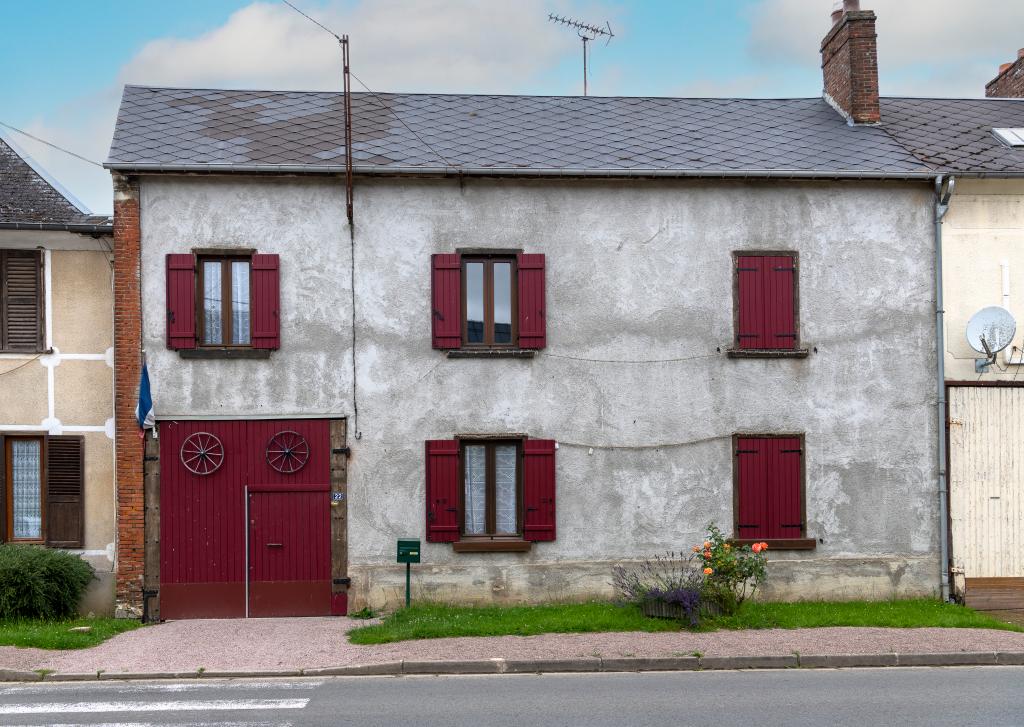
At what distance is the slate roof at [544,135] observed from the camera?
1368 cm

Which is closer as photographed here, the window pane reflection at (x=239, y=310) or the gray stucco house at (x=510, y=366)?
the gray stucco house at (x=510, y=366)

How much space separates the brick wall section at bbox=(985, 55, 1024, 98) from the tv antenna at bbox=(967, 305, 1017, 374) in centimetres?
711

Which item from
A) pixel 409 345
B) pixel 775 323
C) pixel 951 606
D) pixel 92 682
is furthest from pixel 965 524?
pixel 92 682

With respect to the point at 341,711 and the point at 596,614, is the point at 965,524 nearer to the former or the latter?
A: the point at 596,614

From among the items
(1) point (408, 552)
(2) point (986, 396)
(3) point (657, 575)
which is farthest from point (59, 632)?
(2) point (986, 396)

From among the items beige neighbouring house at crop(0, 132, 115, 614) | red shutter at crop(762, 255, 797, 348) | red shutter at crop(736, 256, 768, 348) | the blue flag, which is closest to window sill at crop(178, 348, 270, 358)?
the blue flag

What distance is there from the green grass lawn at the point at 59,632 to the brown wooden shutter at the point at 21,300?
12.8 ft

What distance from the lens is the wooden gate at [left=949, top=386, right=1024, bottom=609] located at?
13992 mm

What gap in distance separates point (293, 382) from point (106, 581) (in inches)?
154

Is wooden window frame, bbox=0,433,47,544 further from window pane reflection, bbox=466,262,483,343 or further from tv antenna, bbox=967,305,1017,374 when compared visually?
tv antenna, bbox=967,305,1017,374

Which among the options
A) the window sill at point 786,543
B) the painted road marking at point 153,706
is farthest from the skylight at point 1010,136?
the painted road marking at point 153,706

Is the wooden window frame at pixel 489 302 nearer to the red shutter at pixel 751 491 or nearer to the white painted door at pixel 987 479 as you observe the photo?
the red shutter at pixel 751 491

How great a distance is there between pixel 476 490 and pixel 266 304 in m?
3.95

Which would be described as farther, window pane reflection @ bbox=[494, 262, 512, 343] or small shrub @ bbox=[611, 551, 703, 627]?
window pane reflection @ bbox=[494, 262, 512, 343]
